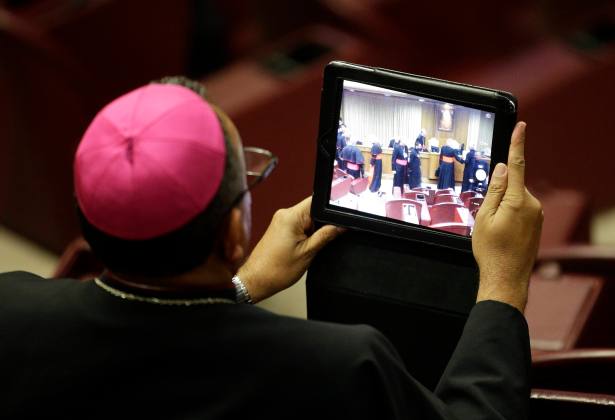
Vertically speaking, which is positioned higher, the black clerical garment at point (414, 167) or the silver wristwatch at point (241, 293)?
the black clerical garment at point (414, 167)

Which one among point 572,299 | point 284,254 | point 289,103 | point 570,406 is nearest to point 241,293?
point 284,254

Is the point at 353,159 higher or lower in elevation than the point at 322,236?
higher

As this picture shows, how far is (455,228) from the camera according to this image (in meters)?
1.19

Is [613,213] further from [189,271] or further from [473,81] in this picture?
[189,271]

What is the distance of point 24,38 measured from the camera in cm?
276

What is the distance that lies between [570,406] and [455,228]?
0.32 meters

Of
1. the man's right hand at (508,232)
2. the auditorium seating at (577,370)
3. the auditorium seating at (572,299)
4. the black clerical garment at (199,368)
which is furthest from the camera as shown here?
the auditorium seating at (572,299)

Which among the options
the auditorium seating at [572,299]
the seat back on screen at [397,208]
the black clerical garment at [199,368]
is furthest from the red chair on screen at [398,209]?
the auditorium seating at [572,299]

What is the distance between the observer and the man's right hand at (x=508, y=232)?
111cm

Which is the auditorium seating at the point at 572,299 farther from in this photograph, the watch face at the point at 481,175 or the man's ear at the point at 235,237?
the man's ear at the point at 235,237

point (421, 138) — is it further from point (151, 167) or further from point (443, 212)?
point (151, 167)

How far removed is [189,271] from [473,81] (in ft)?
7.70

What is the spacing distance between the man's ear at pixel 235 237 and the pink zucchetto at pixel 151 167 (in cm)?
4

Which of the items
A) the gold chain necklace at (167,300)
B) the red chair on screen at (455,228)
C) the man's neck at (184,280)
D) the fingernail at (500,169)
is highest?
the fingernail at (500,169)
